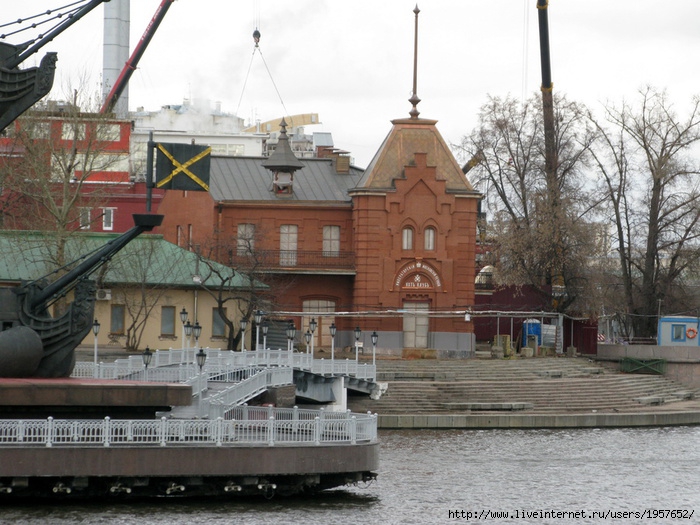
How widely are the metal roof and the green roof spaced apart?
7809mm

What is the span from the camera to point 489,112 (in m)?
83.2

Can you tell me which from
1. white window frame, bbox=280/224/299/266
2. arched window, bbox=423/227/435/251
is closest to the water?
arched window, bbox=423/227/435/251

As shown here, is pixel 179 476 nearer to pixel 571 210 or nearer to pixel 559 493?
pixel 559 493

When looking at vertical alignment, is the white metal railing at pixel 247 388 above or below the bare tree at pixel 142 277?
below

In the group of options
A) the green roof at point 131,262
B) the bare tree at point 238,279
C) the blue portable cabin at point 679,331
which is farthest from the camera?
the blue portable cabin at point 679,331

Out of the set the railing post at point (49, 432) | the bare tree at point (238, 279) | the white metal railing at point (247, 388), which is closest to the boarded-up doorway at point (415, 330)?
the bare tree at point (238, 279)

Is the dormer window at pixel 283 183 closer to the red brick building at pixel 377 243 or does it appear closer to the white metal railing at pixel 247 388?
the red brick building at pixel 377 243

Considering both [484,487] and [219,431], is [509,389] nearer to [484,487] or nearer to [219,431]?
[484,487]

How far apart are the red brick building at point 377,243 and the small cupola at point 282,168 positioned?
0.51m

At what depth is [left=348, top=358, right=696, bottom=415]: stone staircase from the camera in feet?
198

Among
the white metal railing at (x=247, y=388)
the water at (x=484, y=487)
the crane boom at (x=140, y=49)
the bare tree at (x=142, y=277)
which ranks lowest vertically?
the water at (x=484, y=487)

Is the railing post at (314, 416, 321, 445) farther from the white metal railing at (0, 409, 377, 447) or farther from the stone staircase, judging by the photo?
the stone staircase

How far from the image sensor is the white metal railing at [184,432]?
33.8 m

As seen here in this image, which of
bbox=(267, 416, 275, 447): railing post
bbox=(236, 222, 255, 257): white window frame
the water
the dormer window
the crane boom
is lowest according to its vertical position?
the water
